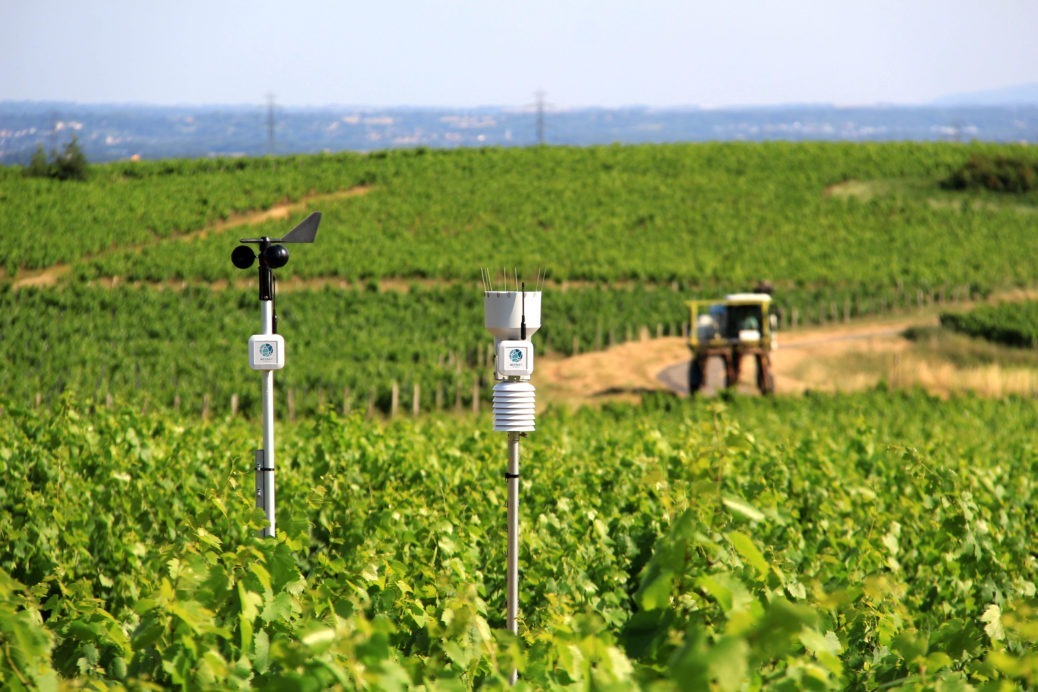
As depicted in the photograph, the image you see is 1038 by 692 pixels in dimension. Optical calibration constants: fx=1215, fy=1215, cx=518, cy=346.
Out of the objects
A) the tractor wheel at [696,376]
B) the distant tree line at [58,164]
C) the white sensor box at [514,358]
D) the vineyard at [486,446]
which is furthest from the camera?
the distant tree line at [58,164]

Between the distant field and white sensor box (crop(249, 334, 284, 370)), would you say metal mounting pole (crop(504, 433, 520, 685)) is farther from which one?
the distant field

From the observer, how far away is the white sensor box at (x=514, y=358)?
6078mm

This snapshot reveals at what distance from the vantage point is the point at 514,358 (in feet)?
20.1

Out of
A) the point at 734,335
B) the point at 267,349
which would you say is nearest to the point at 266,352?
the point at 267,349

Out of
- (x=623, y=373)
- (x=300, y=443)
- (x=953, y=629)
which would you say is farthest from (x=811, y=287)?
(x=953, y=629)

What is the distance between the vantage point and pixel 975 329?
3934cm

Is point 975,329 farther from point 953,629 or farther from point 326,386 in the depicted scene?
point 953,629

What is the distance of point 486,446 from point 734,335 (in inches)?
613

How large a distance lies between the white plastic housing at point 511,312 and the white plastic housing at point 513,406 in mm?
272

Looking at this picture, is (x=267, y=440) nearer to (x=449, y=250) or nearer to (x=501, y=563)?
(x=501, y=563)

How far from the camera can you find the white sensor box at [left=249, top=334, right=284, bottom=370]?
26.7 feet

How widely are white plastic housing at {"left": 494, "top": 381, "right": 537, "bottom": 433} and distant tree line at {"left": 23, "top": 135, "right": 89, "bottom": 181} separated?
203 feet

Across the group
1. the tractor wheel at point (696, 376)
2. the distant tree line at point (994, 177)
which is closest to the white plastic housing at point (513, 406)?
the tractor wheel at point (696, 376)

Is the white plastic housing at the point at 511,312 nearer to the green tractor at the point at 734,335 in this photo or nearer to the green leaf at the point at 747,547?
the green leaf at the point at 747,547
